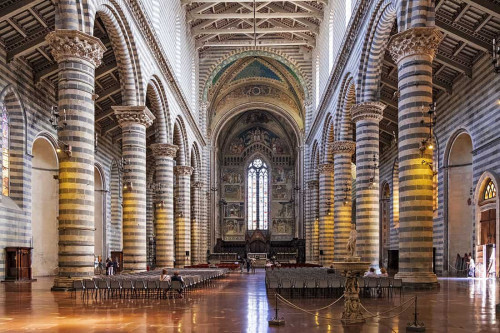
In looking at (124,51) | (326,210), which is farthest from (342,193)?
(124,51)

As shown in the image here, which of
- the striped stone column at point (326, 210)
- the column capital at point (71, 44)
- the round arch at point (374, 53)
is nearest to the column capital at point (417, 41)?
the round arch at point (374, 53)

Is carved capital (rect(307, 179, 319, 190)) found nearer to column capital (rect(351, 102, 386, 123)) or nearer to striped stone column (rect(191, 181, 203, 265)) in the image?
striped stone column (rect(191, 181, 203, 265))

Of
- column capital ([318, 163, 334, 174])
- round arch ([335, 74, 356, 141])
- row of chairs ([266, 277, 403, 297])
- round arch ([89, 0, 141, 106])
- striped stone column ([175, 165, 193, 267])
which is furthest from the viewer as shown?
striped stone column ([175, 165, 193, 267])

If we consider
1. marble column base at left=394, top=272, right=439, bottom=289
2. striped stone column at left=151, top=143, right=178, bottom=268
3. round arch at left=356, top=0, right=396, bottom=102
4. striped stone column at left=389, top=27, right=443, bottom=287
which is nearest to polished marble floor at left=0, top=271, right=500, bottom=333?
marble column base at left=394, top=272, right=439, bottom=289

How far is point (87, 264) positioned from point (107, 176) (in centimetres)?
2218

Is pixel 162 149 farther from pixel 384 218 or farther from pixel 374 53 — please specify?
pixel 384 218

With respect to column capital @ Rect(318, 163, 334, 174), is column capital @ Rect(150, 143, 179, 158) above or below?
above

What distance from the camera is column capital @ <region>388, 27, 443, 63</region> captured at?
17.6 m

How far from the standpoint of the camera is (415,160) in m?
17.8

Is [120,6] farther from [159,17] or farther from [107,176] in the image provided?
[107,176]

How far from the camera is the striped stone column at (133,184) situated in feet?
82.1

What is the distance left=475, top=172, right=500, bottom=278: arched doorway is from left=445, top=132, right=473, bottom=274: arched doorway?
1831mm

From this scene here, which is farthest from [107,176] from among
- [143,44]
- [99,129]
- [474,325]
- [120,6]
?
[474,325]

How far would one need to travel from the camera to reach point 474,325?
1063 cm
